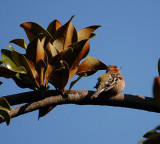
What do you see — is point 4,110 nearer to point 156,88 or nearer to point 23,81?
point 23,81

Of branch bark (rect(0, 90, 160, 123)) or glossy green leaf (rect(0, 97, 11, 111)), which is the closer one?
glossy green leaf (rect(0, 97, 11, 111))

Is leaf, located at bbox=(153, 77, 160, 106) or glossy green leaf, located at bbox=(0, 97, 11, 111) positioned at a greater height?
leaf, located at bbox=(153, 77, 160, 106)

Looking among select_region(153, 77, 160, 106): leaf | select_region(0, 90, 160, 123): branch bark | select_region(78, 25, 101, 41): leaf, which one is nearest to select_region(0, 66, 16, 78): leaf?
select_region(0, 90, 160, 123): branch bark

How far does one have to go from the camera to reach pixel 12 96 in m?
2.43

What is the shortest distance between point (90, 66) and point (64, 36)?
0.39 m

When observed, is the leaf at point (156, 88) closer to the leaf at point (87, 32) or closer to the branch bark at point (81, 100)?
the branch bark at point (81, 100)

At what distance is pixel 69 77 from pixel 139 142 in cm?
171

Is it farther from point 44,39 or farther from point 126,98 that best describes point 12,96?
point 126,98

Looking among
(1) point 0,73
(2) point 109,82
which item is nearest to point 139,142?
(1) point 0,73

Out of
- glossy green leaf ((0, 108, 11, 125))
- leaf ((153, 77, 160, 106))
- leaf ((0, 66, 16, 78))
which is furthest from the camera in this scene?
leaf ((0, 66, 16, 78))

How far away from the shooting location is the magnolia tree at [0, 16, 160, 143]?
2447 mm

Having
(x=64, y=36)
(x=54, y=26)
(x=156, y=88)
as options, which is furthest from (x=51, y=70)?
(x=156, y=88)

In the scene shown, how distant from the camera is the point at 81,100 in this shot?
2.50 metres

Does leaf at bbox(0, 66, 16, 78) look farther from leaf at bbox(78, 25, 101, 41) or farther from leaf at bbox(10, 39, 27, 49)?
leaf at bbox(78, 25, 101, 41)
